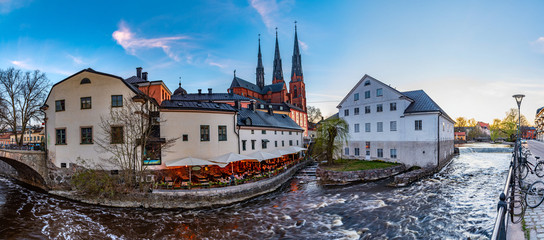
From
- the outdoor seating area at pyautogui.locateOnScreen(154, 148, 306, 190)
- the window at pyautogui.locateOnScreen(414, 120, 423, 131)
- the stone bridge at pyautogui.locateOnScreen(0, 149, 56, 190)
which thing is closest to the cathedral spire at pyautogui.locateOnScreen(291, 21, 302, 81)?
the window at pyautogui.locateOnScreen(414, 120, 423, 131)

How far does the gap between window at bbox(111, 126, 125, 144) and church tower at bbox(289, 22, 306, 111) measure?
222ft

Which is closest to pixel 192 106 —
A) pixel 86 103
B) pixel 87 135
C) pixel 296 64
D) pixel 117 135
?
pixel 117 135

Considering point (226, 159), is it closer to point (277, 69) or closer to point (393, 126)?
point (393, 126)

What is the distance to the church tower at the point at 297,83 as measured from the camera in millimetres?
84938

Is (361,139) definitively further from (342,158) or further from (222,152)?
(222,152)

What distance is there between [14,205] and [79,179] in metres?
5.46

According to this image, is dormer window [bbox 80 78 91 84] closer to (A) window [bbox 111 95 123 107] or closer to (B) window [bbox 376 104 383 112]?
(A) window [bbox 111 95 123 107]

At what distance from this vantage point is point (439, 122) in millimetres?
27734

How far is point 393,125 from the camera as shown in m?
30.2

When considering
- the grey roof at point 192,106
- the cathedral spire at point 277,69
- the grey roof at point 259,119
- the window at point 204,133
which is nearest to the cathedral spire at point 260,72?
the cathedral spire at point 277,69

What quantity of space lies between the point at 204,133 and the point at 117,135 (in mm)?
6997

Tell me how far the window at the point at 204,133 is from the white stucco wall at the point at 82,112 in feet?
21.1

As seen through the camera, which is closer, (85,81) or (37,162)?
(85,81)

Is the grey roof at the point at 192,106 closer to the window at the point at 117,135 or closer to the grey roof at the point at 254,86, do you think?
the window at the point at 117,135
